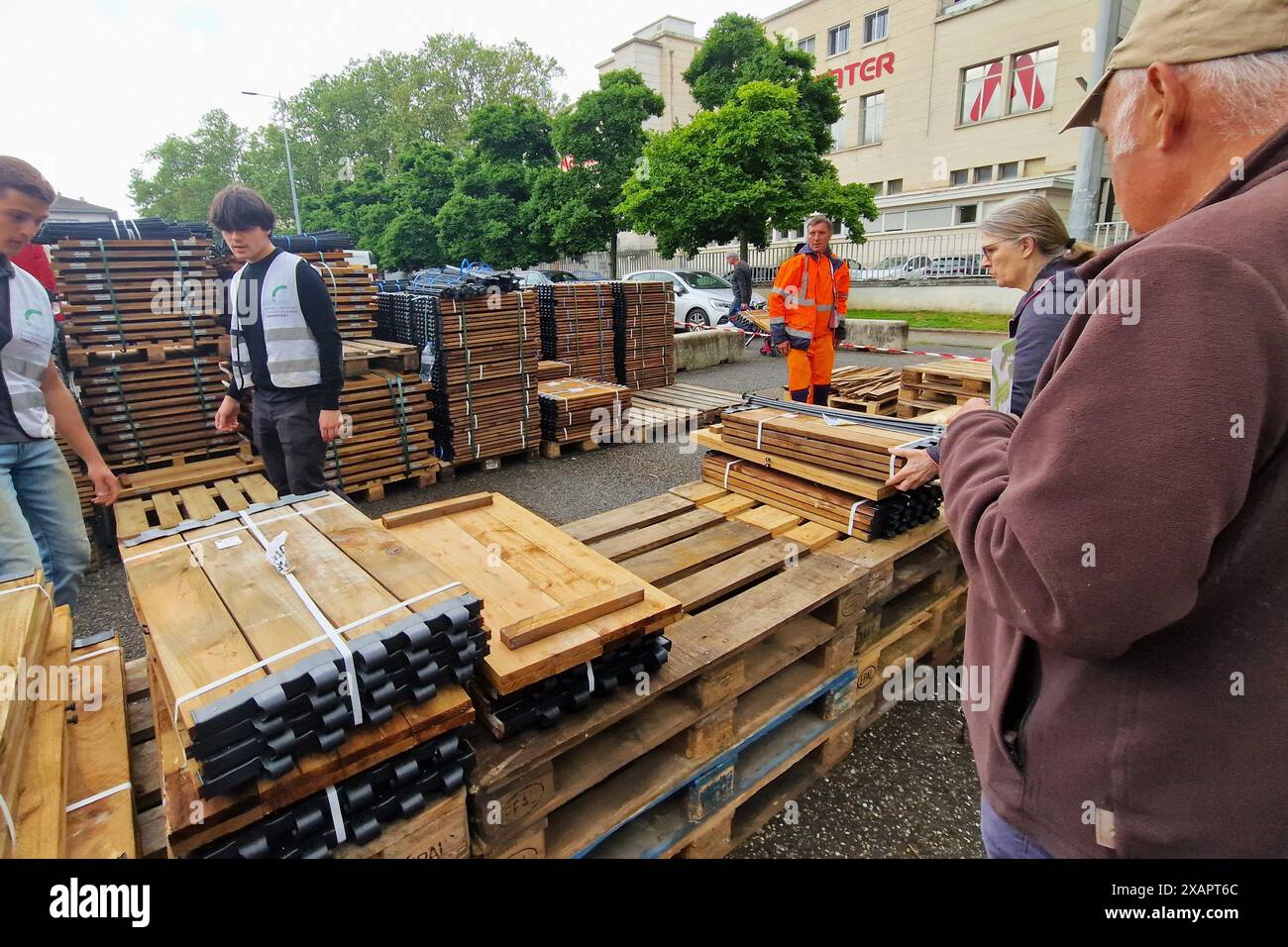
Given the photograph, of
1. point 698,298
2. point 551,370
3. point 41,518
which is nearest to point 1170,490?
point 41,518

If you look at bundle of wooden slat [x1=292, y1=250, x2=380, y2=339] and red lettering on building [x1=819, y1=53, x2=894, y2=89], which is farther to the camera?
red lettering on building [x1=819, y1=53, x2=894, y2=89]

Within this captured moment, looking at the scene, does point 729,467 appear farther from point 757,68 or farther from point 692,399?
point 757,68

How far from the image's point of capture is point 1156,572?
901 mm

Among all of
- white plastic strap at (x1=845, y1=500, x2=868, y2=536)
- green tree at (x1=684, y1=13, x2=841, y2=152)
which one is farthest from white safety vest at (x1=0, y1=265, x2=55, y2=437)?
green tree at (x1=684, y1=13, x2=841, y2=152)

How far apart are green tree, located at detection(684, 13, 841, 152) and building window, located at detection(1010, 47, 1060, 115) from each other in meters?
9.95

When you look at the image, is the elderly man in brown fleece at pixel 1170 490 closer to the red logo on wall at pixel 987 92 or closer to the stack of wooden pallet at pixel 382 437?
the stack of wooden pallet at pixel 382 437

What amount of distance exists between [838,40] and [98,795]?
38.3 metres

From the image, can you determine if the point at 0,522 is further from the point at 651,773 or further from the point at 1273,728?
the point at 1273,728

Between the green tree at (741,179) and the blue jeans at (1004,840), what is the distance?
17.6 meters

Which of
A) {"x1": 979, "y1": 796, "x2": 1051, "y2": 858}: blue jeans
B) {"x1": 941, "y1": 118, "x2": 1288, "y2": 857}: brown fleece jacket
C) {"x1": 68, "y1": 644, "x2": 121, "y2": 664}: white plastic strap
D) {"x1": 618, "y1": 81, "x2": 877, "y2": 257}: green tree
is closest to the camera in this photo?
{"x1": 941, "y1": 118, "x2": 1288, "y2": 857}: brown fleece jacket

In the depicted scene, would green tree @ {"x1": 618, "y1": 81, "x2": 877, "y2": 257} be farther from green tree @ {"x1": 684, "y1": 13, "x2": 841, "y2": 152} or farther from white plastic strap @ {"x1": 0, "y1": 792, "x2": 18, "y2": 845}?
white plastic strap @ {"x1": 0, "y1": 792, "x2": 18, "y2": 845}

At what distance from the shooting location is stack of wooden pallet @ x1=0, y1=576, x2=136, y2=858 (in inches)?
60.6

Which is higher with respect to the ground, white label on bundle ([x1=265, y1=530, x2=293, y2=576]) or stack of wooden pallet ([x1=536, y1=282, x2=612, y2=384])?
stack of wooden pallet ([x1=536, y1=282, x2=612, y2=384])

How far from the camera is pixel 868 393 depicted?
6.41 m
